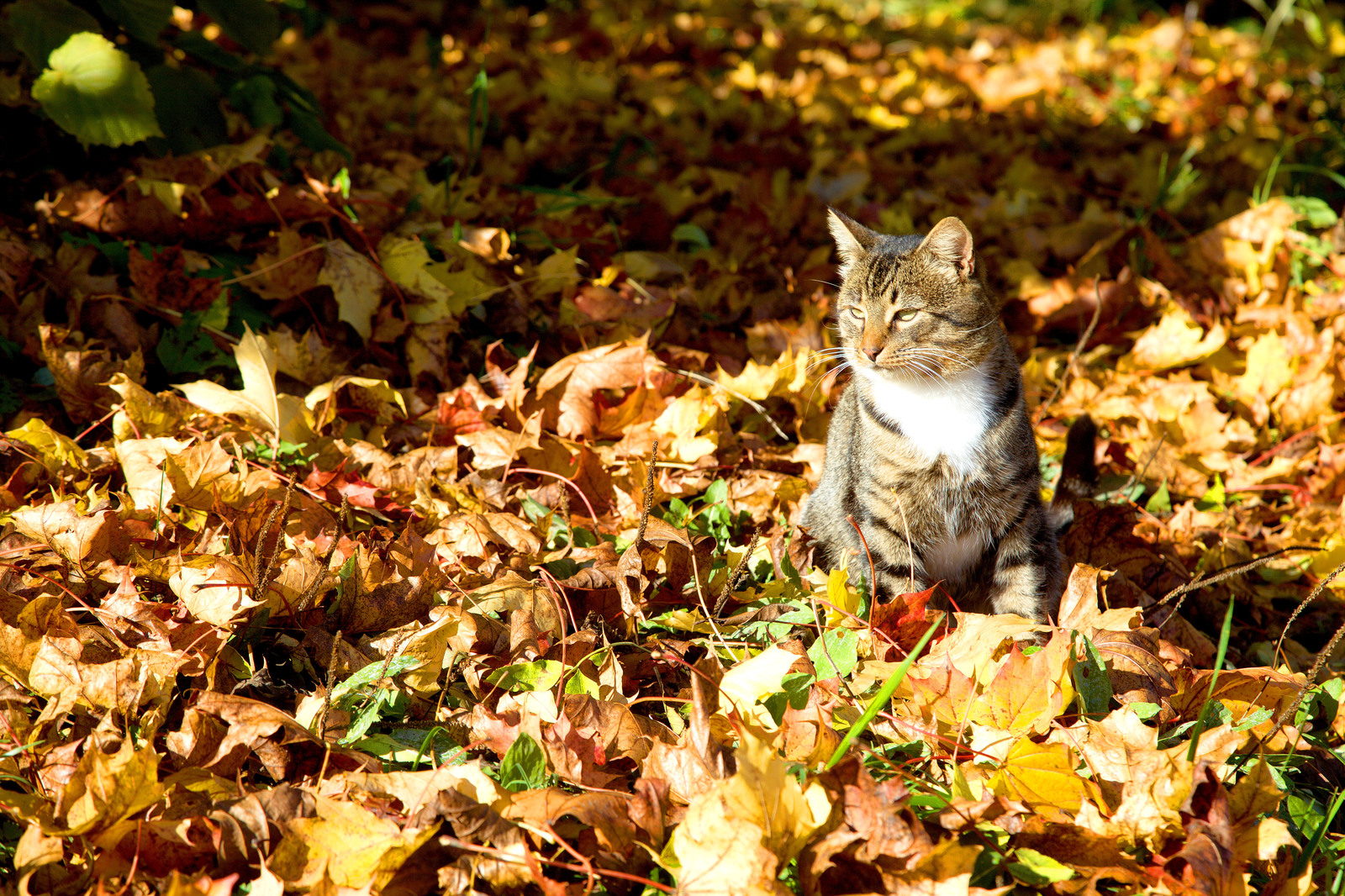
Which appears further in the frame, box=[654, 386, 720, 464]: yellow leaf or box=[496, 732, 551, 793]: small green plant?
box=[654, 386, 720, 464]: yellow leaf

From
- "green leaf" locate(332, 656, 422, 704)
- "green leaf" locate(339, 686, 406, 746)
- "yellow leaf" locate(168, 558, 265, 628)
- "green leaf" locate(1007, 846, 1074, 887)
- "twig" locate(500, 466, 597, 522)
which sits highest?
"yellow leaf" locate(168, 558, 265, 628)

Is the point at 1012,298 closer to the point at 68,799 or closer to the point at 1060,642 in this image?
the point at 1060,642

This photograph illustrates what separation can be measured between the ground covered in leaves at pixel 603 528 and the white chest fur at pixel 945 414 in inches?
8.7

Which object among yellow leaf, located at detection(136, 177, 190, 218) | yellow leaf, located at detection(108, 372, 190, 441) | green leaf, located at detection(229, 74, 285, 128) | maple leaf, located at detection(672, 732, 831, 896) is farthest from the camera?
green leaf, located at detection(229, 74, 285, 128)

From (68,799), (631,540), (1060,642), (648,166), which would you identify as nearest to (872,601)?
(1060,642)

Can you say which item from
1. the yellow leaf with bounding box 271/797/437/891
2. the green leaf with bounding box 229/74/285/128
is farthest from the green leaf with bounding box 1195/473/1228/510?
the green leaf with bounding box 229/74/285/128

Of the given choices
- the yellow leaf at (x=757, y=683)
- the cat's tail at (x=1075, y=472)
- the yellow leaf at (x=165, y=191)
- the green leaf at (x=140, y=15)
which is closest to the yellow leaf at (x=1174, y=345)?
the cat's tail at (x=1075, y=472)

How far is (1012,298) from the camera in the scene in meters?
3.47

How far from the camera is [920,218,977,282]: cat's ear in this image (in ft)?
→ 7.09

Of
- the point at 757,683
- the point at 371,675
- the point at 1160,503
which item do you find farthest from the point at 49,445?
the point at 1160,503

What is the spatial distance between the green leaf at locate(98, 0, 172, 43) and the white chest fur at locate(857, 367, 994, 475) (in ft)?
6.75

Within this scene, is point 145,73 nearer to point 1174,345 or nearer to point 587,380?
point 587,380

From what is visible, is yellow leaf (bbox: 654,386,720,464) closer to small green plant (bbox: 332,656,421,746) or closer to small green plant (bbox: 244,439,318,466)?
small green plant (bbox: 244,439,318,466)

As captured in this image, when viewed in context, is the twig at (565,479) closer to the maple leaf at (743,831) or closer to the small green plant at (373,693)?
the small green plant at (373,693)
